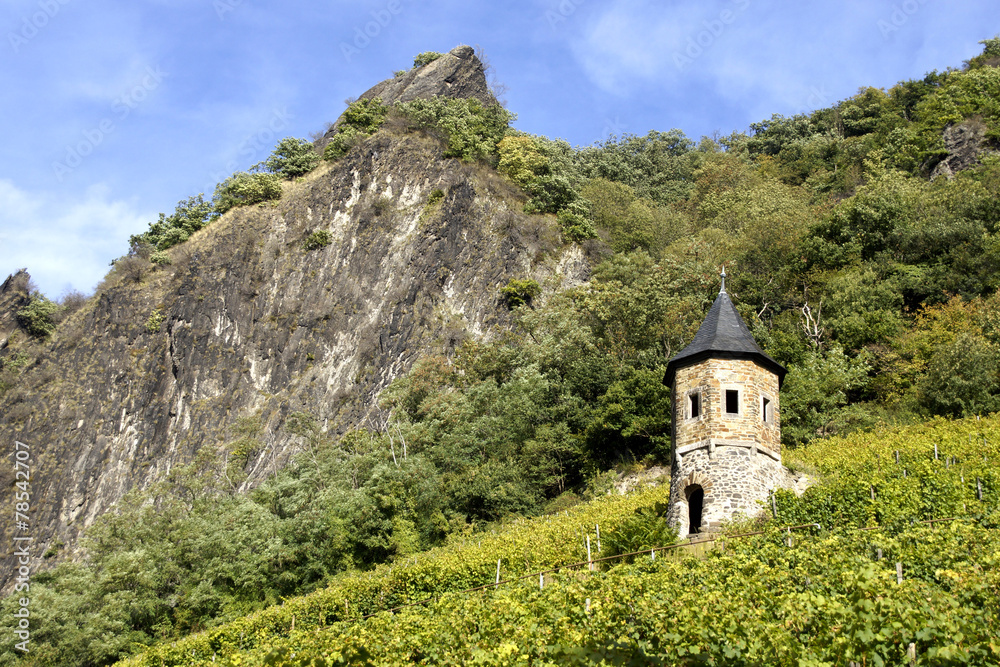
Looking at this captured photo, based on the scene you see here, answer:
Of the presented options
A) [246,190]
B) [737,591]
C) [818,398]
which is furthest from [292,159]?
[737,591]

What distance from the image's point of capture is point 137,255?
52.7m

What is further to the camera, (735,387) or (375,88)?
(375,88)

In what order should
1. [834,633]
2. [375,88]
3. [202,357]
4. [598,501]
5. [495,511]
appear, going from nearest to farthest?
[834,633] → [598,501] → [495,511] → [202,357] → [375,88]

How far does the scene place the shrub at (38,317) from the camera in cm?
5238

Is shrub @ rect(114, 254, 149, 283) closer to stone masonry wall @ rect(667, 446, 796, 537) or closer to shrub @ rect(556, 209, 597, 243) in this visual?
shrub @ rect(556, 209, 597, 243)

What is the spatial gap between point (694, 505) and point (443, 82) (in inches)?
1675

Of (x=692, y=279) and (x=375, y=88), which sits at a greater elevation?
(x=375, y=88)

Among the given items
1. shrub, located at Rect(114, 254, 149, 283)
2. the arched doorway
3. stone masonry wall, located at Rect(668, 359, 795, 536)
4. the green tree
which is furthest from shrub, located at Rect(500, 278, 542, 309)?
the arched doorway

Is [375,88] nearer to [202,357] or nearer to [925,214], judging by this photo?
[202,357]

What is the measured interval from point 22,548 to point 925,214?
138ft

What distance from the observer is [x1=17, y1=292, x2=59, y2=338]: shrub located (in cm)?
5238

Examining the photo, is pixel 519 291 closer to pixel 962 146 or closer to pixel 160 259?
pixel 160 259

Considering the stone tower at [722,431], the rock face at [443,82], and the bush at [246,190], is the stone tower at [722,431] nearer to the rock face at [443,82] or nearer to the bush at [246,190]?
the bush at [246,190]

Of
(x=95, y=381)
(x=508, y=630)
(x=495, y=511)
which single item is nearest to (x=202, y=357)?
(x=95, y=381)
